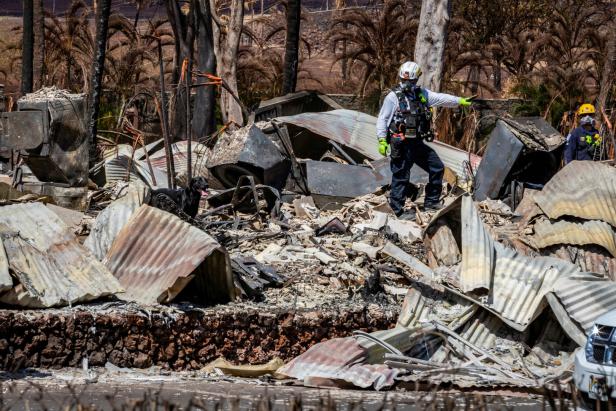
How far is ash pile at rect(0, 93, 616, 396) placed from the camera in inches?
308

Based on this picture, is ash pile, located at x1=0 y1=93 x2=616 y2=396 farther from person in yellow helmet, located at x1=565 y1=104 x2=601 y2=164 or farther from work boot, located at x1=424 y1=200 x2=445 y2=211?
person in yellow helmet, located at x1=565 y1=104 x2=601 y2=164

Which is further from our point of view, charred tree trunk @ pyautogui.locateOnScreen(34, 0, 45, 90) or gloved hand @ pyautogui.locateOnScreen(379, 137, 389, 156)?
charred tree trunk @ pyautogui.locateOnScreen(34, 0, 45, 90)

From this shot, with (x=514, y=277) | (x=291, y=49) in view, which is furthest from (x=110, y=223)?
(x=291, y=49)

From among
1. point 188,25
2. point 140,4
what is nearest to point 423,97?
point 188,25

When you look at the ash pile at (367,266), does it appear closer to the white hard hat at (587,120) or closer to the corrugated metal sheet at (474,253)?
the corrugated metal sheet at (474,253)

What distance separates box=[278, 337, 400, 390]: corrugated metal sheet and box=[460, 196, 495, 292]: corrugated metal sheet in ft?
3.38

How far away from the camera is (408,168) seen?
12055 millimetres

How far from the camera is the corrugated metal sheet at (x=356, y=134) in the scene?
14781mm

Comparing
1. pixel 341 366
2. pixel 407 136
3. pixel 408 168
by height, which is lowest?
pixel 341 366

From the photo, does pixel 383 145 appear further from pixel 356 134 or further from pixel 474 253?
pixel 474 253

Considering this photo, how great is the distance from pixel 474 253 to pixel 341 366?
1550 mm

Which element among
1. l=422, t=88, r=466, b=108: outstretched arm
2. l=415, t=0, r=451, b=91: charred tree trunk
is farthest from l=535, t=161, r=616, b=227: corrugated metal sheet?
l=415, t=0, r=451, b=91: charred tree trunk

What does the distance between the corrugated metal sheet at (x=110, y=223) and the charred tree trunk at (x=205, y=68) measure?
9231mm

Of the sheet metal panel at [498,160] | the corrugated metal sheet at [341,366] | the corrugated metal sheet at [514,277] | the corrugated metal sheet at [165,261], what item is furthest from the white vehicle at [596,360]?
the sheet metal panel at [498,160]
